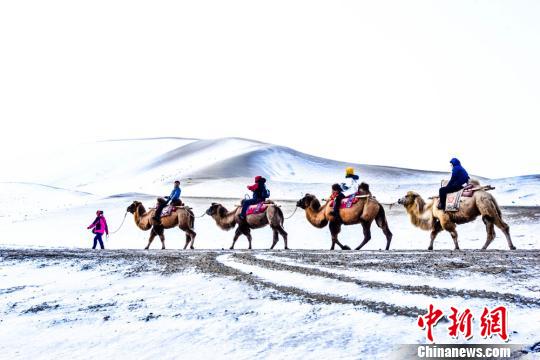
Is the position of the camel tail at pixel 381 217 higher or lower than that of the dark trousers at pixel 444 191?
lower

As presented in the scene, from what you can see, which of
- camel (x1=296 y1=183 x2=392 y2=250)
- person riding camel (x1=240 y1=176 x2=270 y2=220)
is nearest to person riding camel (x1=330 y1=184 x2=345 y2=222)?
camel (x1=296 y1=183 x2=392 y2=250)

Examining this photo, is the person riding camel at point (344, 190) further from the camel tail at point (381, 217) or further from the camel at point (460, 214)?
the camel at point (460, 214)

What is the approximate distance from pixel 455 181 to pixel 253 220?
24.0 feet

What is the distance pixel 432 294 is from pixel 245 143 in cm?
10088

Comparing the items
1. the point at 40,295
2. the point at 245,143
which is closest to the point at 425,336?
the point at 40,295

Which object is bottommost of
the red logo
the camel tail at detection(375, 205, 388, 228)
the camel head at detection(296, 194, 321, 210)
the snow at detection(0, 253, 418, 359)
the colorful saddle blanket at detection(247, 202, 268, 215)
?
the snow at detection(0, 253, 418, 359)

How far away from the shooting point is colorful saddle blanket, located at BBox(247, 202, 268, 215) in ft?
69.2

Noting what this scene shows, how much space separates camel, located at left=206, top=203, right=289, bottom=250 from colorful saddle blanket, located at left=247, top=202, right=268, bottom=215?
98mm

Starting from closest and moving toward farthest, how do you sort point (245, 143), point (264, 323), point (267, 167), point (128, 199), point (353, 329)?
point (353, 329), point (264, 323), point (128, 199), point (267, 167), point (245, 143)

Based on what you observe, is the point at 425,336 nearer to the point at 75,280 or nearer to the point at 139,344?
the point at 139,344

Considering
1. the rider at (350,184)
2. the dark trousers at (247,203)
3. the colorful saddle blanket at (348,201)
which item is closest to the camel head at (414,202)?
the colorful saddle blanket at (348,201)

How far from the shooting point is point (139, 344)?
5531 mm

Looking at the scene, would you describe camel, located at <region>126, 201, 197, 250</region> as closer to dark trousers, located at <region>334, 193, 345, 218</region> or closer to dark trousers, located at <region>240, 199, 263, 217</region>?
dark trousers, located at <region>240, 199, 263, 217</region>

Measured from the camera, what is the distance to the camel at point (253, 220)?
20.7 meters
